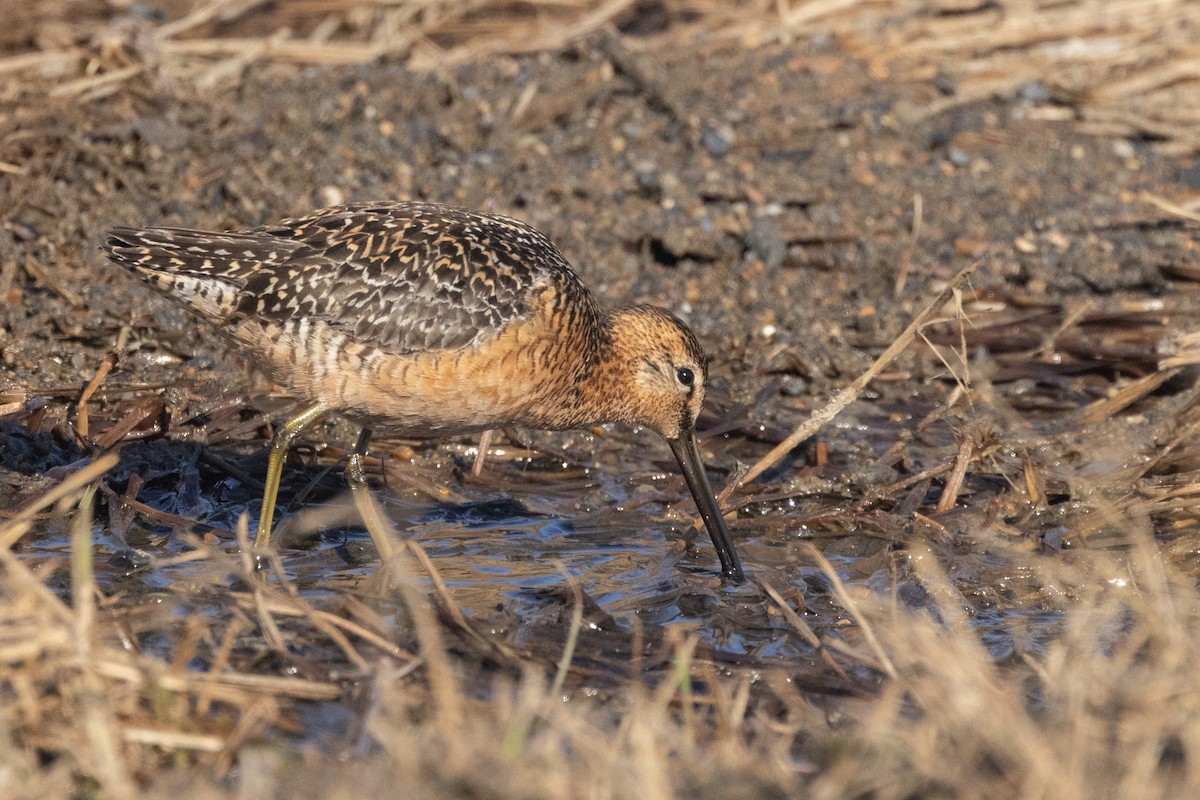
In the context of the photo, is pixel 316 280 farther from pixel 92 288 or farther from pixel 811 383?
pixel 811 383

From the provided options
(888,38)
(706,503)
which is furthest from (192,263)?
(888,38)

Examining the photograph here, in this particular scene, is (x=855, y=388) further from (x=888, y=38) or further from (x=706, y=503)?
(x=888, y=38)

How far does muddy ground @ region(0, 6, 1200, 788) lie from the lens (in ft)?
15.6

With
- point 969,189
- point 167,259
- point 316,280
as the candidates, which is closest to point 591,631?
point 316,280

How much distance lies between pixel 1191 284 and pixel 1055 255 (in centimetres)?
64

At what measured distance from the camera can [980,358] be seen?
637 cm

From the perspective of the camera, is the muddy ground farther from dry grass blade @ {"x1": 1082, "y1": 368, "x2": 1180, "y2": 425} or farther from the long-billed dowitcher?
the long-billed dowitcher

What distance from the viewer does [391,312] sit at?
4.70 m

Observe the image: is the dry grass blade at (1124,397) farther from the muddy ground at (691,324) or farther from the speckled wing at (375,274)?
the speckled wing at (375,274)

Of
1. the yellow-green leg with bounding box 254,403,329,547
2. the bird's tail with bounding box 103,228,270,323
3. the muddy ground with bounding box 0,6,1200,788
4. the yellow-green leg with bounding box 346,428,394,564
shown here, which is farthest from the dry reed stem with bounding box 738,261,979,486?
the bird's tail with bounding box 103,228,270,323

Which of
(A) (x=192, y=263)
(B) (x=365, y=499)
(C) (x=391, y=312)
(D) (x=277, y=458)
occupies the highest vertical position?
(A) (x=192, y=263)

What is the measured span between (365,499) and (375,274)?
33.5 inches

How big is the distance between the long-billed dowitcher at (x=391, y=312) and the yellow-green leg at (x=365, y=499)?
0.88 ft

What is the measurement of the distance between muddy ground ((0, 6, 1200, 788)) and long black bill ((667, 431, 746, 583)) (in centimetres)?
11
